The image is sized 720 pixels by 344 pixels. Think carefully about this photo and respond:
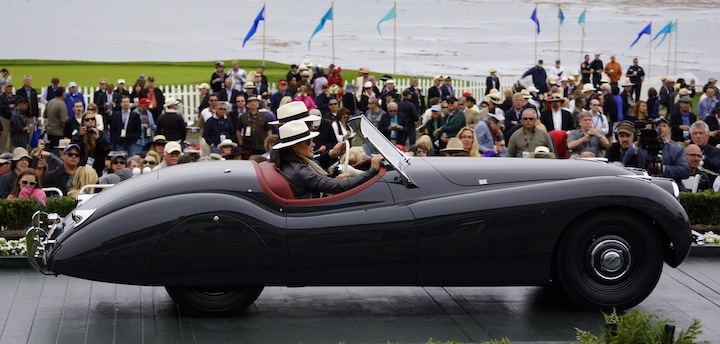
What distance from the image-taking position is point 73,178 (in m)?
14.7

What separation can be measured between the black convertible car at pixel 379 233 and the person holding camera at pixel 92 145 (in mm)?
7854

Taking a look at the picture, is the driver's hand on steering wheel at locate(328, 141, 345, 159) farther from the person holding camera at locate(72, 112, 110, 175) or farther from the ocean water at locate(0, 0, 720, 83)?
the ocean water at locate(0, 0, 720, 83)

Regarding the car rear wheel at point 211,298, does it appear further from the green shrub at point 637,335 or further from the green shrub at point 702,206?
the green shrub at point 702,206

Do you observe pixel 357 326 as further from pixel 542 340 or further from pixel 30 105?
pixel 30 105

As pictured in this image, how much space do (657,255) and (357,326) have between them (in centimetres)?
268

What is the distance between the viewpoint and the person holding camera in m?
17.7

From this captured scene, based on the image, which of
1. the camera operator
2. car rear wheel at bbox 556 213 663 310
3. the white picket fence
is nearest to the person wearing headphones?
the camera operator

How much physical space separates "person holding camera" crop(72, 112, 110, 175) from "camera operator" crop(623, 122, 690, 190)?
8.10 meters

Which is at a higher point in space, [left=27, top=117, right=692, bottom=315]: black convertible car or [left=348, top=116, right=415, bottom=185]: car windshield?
[left=348, top=116, right=415, bottom=185]: car windshield

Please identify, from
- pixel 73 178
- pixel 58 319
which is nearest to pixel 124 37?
pixel 73 178

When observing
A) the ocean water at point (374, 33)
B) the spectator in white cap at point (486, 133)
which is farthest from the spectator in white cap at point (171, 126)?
the ocean water at point (374, 33)

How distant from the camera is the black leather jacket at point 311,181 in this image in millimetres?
9695

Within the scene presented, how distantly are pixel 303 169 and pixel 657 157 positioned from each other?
6.18 metres

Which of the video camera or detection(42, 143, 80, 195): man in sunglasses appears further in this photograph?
detection(42, 143, 80, 195): man in sunglasses
